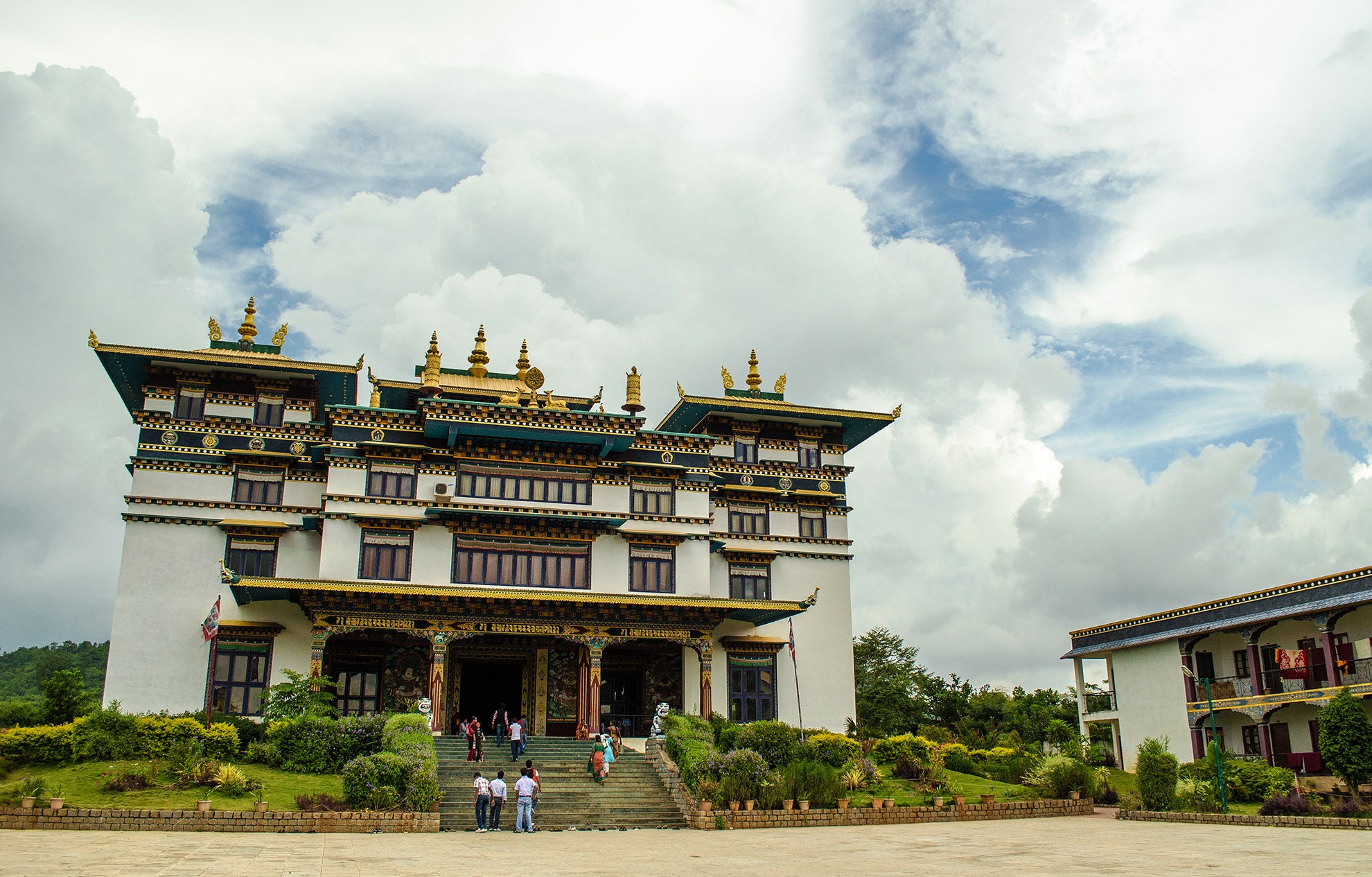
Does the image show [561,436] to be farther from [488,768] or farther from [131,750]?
[131,750]

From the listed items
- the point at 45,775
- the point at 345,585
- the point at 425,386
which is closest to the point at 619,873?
the point at 45,775

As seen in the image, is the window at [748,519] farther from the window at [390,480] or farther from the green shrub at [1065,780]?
the green shrub at [1065,780]

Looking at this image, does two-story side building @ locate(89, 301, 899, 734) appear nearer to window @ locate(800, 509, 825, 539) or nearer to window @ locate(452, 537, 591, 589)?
window @ locate(452, 537, 591, 589)

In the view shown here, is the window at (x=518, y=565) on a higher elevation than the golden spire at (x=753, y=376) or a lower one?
lower

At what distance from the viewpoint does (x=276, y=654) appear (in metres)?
33.0

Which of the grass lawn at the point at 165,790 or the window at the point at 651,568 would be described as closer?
the grass lawn at the point at 165,790

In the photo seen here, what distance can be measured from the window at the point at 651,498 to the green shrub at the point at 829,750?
10441mm

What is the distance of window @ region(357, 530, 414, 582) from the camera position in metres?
33.6

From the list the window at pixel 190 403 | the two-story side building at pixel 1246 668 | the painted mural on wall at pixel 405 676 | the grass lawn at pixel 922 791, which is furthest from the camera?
the window at pixel 190 403

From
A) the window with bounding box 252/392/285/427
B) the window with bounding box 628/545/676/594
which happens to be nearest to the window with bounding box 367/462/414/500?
the window with bounding box 252/392/285/427

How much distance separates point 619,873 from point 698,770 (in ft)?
33.9

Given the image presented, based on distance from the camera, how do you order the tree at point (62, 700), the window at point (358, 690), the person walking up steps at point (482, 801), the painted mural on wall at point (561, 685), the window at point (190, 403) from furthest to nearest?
1. the window at point (190, 403)
2. the painted mural on wall at point (561, 685)
3. the window at point (358, 690)
4. the tree at point (62, 700)
5. the person walking up steps at point (482, 801)

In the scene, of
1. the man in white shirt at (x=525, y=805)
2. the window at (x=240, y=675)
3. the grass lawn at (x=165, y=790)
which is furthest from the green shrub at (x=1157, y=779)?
the window at (x=240, y=675)

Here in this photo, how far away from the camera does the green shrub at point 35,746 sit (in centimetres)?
2397
